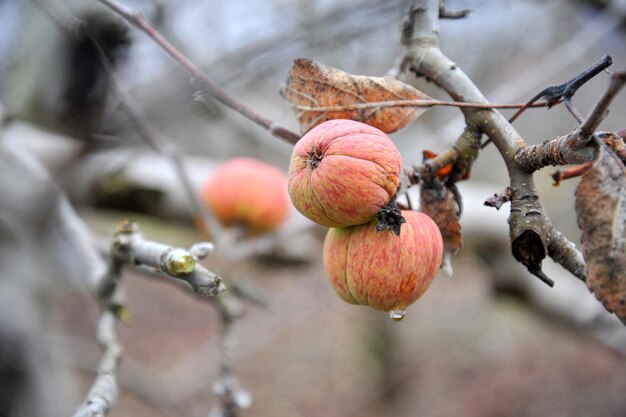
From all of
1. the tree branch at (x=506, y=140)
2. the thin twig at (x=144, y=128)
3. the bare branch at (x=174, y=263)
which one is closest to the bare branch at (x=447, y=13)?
the tree branch at (x=506, y=140)

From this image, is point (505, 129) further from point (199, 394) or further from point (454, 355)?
point (454, 355)

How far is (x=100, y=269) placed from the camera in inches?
54.3

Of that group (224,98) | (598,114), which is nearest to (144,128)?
(224,98)

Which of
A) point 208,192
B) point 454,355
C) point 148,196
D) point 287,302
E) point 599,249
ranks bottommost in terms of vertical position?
point 599,249

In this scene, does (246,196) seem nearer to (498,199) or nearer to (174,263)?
(174,263)

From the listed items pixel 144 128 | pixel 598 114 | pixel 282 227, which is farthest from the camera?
pixel 282 227

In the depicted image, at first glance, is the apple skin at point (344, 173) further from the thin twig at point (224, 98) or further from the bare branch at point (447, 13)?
the bare branch at point (447, 13)

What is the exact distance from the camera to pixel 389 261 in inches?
29.8

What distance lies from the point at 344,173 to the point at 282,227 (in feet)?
5.74

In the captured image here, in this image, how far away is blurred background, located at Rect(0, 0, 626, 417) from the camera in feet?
7.15

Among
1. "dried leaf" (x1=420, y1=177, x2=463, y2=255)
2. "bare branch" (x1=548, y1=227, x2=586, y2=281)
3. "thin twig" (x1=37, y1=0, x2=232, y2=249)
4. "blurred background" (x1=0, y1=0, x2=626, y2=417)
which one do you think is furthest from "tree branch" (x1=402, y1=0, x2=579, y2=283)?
"thin twig" (x1=37, y1=0, x2=232, y2=249)

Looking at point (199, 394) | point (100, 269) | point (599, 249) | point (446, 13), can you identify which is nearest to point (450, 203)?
point (599, 249)

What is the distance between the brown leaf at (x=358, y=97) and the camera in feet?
2.66

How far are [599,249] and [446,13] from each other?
57 cm
